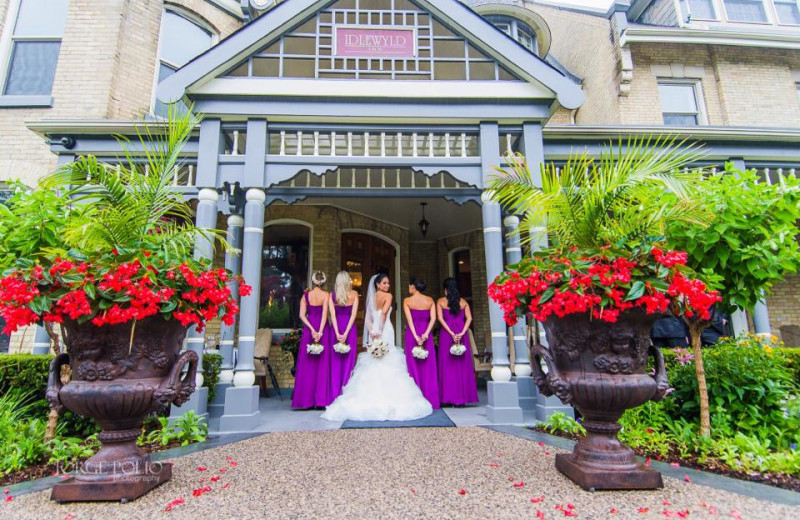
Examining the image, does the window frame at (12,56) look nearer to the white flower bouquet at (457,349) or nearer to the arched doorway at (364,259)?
the arched doorway at (364,259)

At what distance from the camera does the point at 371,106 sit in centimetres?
515

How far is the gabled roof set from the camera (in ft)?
15.8

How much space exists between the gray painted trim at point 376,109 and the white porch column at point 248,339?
1117 millimetres

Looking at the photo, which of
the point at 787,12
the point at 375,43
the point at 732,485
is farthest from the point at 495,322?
the point at 787,12

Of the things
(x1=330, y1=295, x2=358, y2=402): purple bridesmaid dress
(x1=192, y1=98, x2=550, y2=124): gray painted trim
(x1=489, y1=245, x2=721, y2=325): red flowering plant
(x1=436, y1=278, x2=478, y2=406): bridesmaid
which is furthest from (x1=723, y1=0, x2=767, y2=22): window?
(x1=330, y1=295, x2=358, y2=402): purple bridesmaid dress

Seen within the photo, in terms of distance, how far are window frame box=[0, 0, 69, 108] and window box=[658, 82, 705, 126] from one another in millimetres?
12436

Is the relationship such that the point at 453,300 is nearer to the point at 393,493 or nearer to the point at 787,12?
the point at 393,493

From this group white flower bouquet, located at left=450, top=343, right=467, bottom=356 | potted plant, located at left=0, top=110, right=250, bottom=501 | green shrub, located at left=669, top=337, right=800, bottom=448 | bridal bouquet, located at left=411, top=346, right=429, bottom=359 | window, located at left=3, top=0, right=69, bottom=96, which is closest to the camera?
potted plant, located at left=0, top=110, right=250, bottom=501

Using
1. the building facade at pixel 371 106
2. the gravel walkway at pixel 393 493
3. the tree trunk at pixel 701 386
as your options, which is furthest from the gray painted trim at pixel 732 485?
the building facade at pixel 371 106

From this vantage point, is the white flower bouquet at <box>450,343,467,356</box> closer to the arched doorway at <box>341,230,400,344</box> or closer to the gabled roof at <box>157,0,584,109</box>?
the arched doorway at <box>341,230,400,344</box>

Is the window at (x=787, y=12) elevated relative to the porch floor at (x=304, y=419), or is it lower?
elevated

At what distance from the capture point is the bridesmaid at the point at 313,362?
5.40m

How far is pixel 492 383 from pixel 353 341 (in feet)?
6.82

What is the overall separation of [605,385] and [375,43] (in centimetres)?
507
